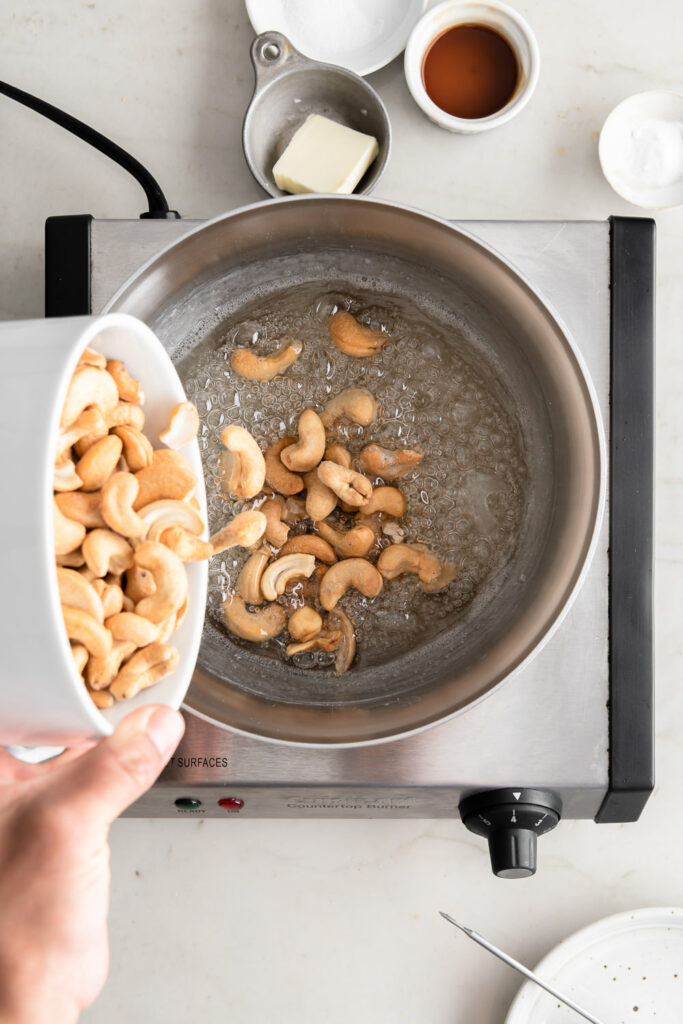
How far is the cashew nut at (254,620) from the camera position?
0.59m

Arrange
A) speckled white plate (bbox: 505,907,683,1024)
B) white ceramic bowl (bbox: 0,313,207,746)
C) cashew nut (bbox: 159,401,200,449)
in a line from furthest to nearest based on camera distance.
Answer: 1. speckled white plate (bbox: 505,907,683,1024)
2. cashew nut (bbox: 159,401,200,449)
3. white ceramic bowl (bbox: 0,313,207,746)

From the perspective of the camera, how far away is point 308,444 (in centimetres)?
59

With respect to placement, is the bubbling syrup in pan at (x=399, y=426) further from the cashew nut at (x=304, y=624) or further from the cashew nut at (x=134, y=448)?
the cashew nut at (x=134, y=448)

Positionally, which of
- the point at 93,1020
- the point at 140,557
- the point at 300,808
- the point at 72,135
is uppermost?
the point at 72,135

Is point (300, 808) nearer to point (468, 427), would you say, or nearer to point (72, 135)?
point (468, 427)

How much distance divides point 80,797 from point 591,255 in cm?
49

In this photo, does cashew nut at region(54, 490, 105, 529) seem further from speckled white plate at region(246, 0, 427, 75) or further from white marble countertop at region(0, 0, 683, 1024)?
speckled white plate at region(246, 0, 427, 75)

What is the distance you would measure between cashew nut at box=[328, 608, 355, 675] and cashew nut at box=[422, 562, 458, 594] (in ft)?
0.20

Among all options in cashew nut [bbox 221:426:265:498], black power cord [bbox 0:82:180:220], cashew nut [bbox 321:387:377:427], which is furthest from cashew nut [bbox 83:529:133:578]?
black power cord [bbox 0:82:180:220]

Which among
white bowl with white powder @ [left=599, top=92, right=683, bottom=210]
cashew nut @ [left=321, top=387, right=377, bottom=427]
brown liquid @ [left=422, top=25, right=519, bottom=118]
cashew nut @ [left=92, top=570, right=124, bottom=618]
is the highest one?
brown liquid @ [left=422, top=25, right=519, bottom=118]

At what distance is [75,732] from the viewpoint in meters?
0.39

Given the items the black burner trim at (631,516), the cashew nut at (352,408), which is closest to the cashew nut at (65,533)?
the cashew nut at (352,408)

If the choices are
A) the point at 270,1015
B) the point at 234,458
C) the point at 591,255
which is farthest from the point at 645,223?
the point at 270,1015

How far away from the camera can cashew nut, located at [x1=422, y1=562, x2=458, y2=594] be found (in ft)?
1.97
